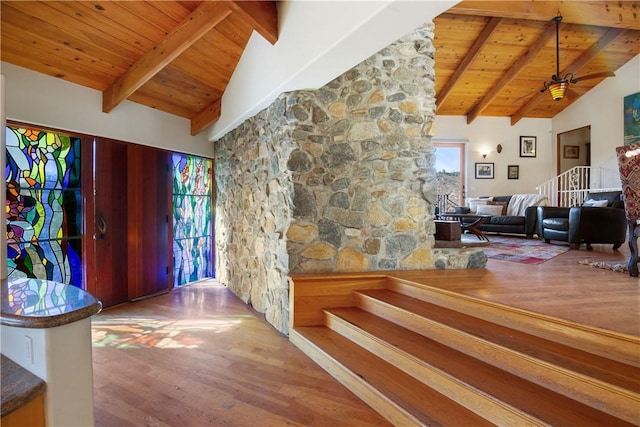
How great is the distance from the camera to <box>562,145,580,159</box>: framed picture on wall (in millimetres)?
9156

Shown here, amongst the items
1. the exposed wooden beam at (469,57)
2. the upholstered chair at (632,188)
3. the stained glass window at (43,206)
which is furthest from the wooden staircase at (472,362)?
the exposed wooden beam at (469,57)

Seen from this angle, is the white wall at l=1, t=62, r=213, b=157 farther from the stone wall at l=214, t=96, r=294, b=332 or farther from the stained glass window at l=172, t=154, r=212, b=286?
the stone wall at l=214, t=96, r=294, b=332

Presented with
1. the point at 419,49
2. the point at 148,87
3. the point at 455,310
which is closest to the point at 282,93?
→ the point at 419,49

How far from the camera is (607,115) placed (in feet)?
24.1

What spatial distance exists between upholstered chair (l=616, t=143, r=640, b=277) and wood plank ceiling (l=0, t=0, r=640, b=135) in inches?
97.7

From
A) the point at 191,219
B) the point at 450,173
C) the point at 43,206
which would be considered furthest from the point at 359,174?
the point at 450,173

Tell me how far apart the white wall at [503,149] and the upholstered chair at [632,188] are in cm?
588

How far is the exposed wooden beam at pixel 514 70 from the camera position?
→ 228 inches

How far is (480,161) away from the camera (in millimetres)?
8570

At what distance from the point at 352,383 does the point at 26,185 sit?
3.49 m

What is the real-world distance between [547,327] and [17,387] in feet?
7.95

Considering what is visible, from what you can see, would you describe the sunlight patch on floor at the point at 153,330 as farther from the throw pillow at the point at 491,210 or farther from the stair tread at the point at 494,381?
the throw pillow at the point at 491,210

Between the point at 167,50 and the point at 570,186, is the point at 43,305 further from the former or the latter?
the point at 570,186

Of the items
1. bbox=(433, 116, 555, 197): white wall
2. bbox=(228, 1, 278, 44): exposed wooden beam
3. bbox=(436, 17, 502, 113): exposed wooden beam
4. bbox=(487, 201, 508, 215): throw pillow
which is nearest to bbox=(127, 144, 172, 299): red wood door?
bbox=(228, 1, 278, 44): exposed wooden beam
